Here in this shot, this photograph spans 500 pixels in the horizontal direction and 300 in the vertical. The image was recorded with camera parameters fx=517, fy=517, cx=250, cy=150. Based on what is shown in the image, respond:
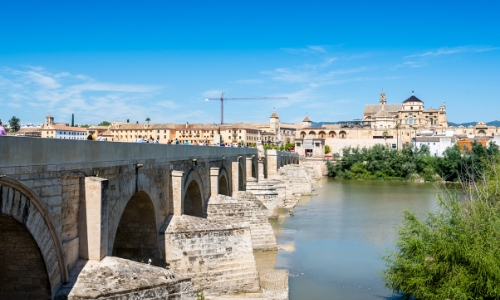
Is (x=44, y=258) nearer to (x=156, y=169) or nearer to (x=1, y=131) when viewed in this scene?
(x=1, y=131)

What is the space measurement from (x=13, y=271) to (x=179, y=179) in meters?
7.01

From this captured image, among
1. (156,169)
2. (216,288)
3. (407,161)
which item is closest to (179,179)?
(156,169)

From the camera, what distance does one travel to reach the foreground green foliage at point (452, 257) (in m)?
10.7

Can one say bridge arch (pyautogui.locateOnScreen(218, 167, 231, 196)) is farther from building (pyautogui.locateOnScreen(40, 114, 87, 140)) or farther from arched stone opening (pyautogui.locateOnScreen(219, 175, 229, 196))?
building (pyautogui.locateOnScreen(40, 114, 87, 140))

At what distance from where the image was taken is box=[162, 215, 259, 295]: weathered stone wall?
41.1 ft

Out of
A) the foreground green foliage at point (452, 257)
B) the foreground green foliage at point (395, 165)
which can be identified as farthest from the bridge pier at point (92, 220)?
the foreground green foliage at point (395, 165)

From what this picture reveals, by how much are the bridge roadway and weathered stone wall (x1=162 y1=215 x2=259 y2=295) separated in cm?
42

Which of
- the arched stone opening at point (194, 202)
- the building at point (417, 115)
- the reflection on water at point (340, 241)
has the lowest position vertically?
the reflection on water at point (340, 241)

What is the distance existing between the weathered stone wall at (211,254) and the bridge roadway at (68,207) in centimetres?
42

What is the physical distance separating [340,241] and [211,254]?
435 inches

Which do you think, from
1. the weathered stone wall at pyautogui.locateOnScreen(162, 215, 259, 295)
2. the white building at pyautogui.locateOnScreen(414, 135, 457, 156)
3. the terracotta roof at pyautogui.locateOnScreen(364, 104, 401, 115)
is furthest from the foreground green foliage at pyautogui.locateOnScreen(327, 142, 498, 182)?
the weathered stone wall at pyautogui.locateOnScreen(162, 215, 259, 295)

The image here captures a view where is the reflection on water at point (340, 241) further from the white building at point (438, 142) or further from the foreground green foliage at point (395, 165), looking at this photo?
the white building at point (438, 142)

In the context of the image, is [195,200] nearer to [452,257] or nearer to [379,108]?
[452,257]

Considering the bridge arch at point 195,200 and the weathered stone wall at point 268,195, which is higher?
the bridge arch at point 195,200
